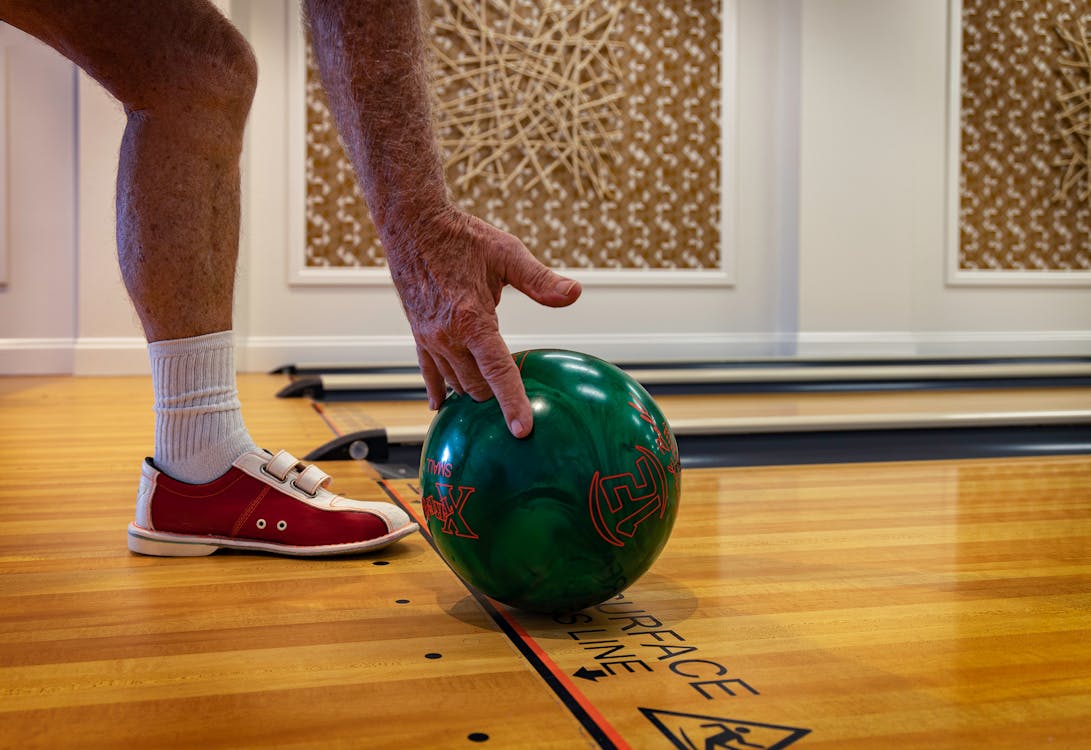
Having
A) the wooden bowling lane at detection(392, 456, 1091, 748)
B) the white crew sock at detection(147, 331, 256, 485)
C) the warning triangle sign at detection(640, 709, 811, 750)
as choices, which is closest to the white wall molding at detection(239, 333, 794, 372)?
the wooden bowling lane at detection(392, 456, 1091, 748)

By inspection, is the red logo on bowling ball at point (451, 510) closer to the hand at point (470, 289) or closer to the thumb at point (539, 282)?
the hand at point (470, 289)

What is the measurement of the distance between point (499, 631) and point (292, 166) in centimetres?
408

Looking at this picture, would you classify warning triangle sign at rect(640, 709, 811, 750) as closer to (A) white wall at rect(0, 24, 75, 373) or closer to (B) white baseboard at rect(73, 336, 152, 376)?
(B) white baseboard at rect(73, 336, 152, 376)

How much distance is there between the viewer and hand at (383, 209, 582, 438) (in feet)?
3.03

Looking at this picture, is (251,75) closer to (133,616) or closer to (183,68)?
(183,68)

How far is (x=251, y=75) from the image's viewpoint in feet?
4.44

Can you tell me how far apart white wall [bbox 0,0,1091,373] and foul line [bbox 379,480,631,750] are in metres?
3.81

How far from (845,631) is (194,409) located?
0.83m

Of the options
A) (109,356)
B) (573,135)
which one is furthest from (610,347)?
(109,356)

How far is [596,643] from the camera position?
933mm

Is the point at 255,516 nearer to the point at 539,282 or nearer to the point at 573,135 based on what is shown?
the point at 539,282

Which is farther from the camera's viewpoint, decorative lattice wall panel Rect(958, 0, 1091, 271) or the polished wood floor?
decorative lattice wall panel Rect(958, 0, 1091, 271)

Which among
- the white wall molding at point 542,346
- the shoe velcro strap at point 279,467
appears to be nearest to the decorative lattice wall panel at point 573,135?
the white wall molding at point 542,346

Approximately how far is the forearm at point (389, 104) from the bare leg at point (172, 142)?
359 millimetres
